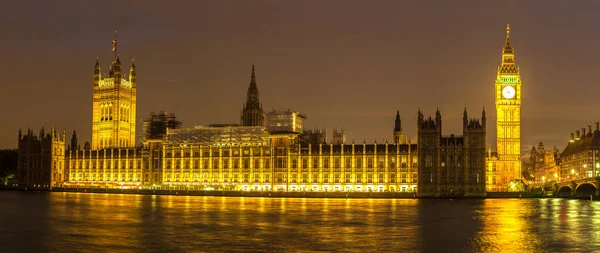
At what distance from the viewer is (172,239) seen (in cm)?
6216

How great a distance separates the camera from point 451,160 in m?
149

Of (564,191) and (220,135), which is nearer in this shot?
(564,191)

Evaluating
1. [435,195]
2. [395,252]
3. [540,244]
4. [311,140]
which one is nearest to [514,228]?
[540,244]

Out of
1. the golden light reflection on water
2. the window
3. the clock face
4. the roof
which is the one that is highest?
the clock face

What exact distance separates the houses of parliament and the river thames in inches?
2045

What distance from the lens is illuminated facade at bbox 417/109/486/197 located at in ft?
486

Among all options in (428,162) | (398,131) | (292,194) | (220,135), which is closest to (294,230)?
(428,162)

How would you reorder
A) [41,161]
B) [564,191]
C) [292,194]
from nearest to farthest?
[292,194], [564,191], [41,161]

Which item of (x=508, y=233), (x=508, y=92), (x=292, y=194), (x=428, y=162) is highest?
(x=508, y=92)

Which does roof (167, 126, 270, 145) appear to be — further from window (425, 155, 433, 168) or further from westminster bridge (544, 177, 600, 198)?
westminster bridge (544, 177, 600, 198)

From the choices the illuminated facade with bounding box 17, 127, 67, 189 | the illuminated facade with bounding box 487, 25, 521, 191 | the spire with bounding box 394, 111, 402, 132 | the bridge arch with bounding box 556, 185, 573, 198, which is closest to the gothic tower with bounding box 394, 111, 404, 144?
the spire with bounding box 394, 111, 402, 132

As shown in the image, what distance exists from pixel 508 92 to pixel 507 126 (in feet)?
27.1

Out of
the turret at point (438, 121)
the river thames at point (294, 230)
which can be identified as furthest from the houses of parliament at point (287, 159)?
the river thames at point (294, 230)

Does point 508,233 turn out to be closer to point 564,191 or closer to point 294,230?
point 294,230
